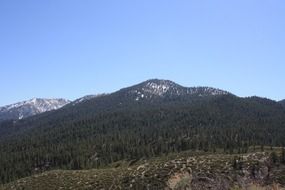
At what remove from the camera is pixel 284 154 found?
97.8 meters

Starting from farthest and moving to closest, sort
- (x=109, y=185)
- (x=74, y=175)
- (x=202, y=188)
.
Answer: (x=74, y=175), (x=109, y=185), (x=202, y=188)

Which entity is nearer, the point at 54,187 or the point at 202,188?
the point at 202,188

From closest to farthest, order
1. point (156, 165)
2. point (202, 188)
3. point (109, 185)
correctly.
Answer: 1. point (202, 188)
2. point (109, 185)
3. point (156, 165)

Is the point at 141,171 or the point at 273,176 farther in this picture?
the point at 141,171

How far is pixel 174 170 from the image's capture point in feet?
324

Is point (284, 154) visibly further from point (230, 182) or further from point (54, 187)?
point (54, 187)

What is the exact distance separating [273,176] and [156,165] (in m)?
26.2

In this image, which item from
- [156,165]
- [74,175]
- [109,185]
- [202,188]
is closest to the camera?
[202,188]

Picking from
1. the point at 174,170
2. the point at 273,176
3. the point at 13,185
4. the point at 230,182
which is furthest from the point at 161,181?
the point at 13,185

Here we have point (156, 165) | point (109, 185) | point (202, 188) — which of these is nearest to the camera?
point (202, 188)

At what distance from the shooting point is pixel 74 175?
111250mm

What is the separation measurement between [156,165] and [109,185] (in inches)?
498

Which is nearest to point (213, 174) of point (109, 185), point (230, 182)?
point (230, 182)

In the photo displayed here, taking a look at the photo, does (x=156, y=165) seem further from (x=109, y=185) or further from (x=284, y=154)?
(x=284, y=154)
